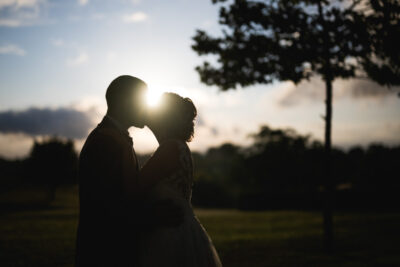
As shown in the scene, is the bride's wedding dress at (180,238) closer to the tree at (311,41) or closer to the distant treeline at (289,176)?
the tree at (311,41)

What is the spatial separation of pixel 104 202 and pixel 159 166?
817 mm

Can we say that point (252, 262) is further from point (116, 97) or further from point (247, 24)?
point (116, 97)

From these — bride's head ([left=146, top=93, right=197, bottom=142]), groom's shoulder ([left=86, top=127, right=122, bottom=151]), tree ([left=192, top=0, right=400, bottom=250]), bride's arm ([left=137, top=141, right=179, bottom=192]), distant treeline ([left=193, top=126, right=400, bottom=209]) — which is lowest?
distant treeline ([left=193, top=126, right=400, bottom=209])

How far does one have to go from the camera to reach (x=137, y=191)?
362 cm

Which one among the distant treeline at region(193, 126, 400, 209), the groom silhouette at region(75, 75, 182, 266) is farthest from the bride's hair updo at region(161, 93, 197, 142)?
the distant treeline at region(193, 126, 400, 209)

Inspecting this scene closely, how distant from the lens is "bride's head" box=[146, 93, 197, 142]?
13.6 ft

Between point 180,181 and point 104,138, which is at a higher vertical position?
point 104,138

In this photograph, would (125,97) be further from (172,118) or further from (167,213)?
(167,213)

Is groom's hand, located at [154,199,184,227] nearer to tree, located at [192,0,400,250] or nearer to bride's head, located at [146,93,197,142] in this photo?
bride's head, located at [146,93,197,142]

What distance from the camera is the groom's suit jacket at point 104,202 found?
128 inches

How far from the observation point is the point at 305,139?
8044 cm

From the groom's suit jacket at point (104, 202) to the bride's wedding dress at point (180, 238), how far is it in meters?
0.51

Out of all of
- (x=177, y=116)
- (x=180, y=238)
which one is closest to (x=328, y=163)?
(x=177, y=116)

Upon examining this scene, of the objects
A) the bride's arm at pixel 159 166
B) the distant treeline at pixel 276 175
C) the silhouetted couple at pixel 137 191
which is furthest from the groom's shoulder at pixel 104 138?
the distant treeline at pixel 276 175
